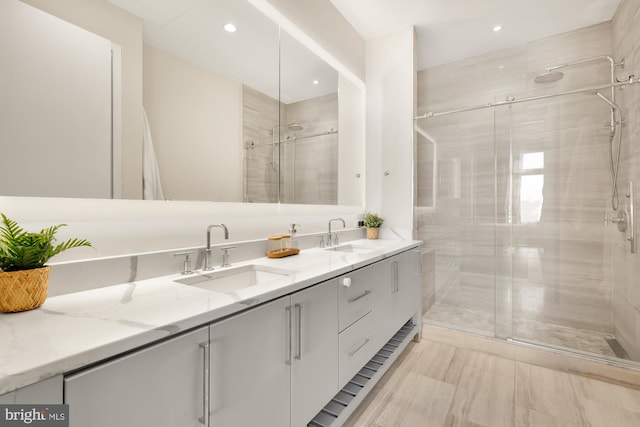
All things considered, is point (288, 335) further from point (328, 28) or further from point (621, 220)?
point (621, 220)

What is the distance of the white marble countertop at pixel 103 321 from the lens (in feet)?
1.72

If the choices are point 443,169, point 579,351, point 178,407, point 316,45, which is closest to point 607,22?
point 443,169

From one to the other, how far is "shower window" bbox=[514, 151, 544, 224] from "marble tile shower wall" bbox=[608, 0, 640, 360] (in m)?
0.49

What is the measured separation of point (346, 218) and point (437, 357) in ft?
4.25

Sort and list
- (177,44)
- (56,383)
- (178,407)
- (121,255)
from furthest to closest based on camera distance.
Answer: (177,44) < (121,255) < (178,407) < (56,383)

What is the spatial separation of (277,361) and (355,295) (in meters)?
0.58

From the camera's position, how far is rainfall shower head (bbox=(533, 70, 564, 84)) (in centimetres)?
250

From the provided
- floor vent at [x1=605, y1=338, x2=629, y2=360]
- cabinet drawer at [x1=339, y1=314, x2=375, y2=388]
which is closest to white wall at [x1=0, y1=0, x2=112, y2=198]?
cabinet drawer at [x1=339, y1=314, x2=375, y2=388]

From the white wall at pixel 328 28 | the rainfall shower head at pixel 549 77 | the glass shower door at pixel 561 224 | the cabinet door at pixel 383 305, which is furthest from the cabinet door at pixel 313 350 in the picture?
the rainfall shower head at pixel 549 77

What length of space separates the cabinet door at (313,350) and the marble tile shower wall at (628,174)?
2228 millimetres

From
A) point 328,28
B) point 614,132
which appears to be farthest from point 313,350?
point 614,132

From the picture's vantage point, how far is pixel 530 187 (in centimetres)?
251

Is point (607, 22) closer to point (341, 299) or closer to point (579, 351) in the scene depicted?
point (579, 351)

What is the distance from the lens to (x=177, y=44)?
1.32 metres
